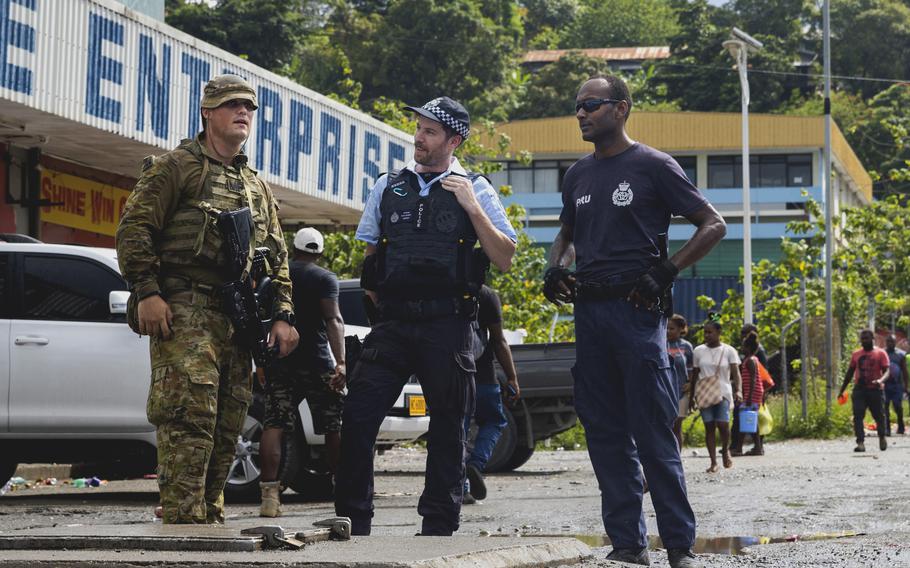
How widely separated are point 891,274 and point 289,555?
121 feet

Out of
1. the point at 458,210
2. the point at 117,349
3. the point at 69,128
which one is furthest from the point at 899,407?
the point at 458,210

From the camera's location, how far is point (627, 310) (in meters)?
6.37

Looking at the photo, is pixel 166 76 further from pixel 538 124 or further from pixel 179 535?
pixel 538 124

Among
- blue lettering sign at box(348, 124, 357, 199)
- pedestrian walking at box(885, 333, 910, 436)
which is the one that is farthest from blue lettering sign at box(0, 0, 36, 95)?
pedestrian walking at box(885, 333, 910, 436)

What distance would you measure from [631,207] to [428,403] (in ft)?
3.81

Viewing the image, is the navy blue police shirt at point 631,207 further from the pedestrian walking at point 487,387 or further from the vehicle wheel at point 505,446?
the vehicle wheel at point 505,446

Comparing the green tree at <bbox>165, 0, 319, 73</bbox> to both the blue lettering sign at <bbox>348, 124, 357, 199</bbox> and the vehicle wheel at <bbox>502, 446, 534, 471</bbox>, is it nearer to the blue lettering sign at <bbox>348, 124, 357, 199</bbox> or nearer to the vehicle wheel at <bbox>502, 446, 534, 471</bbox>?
the blue lettering sign at <bbox>348, 124, 357, 199</bbox>

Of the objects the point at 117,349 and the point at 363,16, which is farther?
the point at 363,16

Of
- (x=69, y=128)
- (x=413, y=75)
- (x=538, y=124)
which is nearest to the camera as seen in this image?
(x=69, y=128)

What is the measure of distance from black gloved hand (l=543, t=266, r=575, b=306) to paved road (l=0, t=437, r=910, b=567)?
3.60ft

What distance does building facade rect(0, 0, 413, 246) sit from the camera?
14.3 metres

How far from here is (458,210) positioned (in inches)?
262

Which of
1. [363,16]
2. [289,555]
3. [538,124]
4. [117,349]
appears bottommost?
[289,555]

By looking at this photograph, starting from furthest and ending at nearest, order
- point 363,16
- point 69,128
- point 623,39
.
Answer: point 623,39, point 363,16, point 69,128
